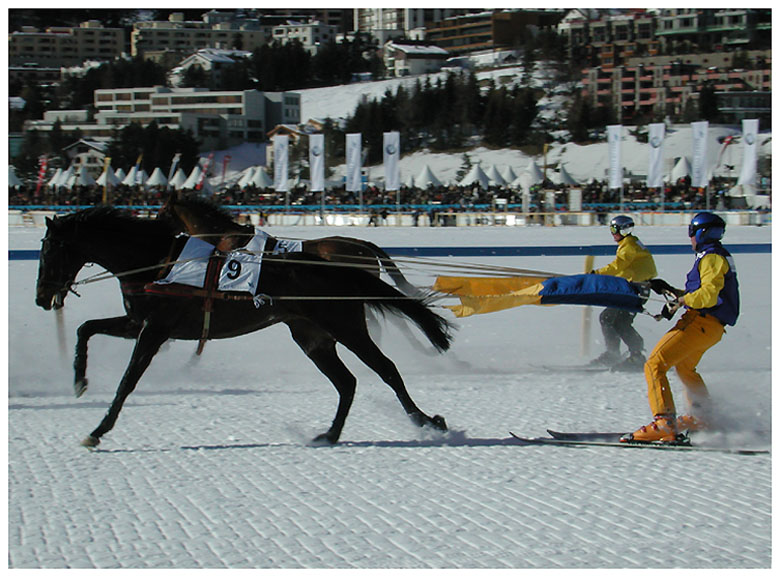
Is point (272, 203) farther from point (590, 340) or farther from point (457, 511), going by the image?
point (457, 511)

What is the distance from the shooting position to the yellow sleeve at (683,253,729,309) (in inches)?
217

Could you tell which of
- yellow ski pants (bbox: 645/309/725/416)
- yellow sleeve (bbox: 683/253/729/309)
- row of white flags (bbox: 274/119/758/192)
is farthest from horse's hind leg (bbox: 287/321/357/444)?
row of white flags (bbox: 274/119/758/192)

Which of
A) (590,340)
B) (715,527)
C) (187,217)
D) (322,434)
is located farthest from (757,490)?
(590,340)

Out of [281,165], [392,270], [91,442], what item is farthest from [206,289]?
[281,165]

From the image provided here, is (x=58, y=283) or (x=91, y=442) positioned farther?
(x=58, y=283)

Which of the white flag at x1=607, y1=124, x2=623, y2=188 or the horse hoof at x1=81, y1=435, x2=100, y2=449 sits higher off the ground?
the white flag at x1=607, y1=124, x2=623, y2=188

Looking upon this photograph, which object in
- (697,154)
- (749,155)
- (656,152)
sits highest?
(656,152)

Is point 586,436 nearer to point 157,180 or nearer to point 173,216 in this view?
point 173,216

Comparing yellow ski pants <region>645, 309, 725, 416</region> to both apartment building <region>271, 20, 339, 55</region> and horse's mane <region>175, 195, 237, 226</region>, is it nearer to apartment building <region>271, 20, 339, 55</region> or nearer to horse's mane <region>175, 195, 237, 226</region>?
horse's mane <region>175, 195, 237, 226</region>

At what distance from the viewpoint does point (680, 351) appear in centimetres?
580

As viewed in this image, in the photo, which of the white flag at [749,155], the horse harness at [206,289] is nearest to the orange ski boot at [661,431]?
the horse harness at [206,289]

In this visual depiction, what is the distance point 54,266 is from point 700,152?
3398cm

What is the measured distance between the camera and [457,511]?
4738 mm

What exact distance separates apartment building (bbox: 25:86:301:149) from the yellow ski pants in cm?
9404
